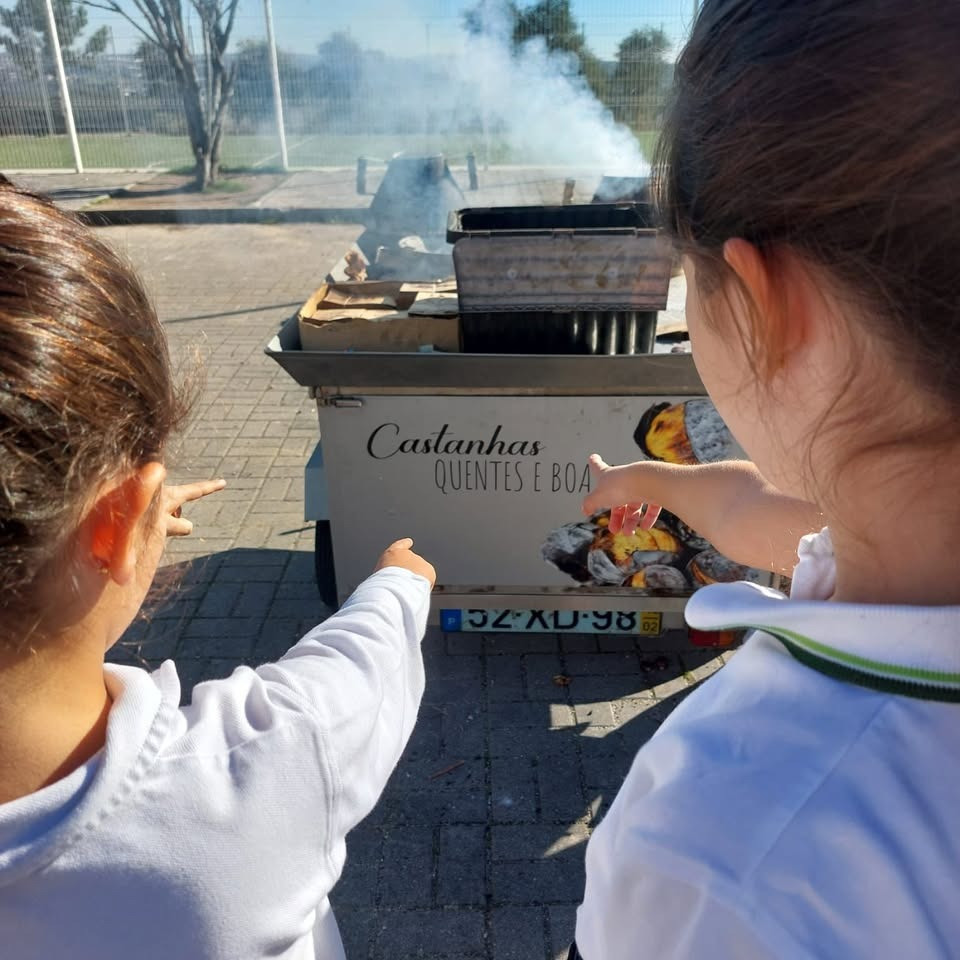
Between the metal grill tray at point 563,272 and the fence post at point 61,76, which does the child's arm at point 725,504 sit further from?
the fence post at point 61,76

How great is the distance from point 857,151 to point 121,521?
2.43 feet

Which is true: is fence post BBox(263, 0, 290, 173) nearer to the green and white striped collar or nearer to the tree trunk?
the tree trunk

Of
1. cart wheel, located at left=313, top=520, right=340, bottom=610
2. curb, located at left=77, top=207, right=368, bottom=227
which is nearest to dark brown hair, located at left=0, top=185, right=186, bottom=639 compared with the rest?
cart wheel, located at left=313, top=520, right=340, bottom=610

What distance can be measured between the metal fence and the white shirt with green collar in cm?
1422

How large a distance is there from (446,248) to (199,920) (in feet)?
12.7

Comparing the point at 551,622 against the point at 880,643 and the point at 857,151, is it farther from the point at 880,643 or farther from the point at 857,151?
the point at 857,151

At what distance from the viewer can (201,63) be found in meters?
14.8

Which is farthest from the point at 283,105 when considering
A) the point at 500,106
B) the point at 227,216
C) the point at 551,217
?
the point at 551,217

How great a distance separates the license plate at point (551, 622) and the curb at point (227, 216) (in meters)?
10.8

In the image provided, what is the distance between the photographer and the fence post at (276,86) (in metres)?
15.9

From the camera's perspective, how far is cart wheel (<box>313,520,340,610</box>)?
3211 mm

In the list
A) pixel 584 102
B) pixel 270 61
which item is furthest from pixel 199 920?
pixel 270 61

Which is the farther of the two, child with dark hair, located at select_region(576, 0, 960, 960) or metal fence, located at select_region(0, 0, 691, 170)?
metal fence, located at select_region(0, 0, 691, 170)

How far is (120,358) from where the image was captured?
840 millimetres
